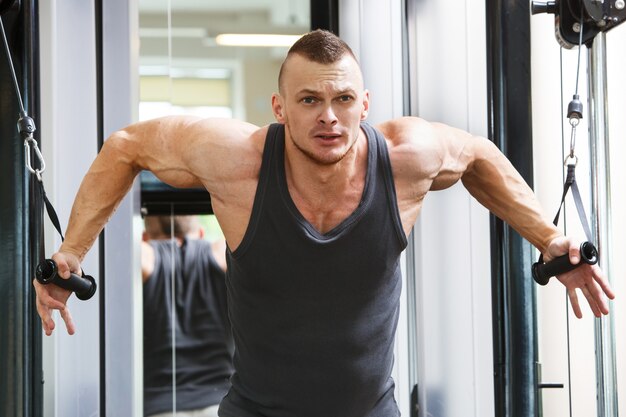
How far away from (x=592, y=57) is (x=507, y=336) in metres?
0.68

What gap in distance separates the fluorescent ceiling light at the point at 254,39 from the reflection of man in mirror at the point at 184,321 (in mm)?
837

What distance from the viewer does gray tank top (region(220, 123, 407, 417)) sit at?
1.86 meters

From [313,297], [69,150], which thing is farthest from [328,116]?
[69,150]

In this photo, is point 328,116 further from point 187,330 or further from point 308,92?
point 187,330

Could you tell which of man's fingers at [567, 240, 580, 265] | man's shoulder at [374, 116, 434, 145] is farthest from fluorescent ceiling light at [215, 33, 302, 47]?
man's fingers at [567, 240, 580, 265]

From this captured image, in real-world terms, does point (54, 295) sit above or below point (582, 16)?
below

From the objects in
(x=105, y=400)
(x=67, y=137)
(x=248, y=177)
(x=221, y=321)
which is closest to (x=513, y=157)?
(x=248, y=177)

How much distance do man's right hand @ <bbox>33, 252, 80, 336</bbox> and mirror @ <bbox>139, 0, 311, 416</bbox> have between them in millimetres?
1391

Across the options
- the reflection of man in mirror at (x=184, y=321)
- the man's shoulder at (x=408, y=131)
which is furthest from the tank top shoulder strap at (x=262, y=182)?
the reflection of man in mirror at (x=184, y=321)

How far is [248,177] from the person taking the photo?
1.89m

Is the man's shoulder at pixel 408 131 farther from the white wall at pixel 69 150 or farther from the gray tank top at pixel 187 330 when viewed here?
the gray tank top at pixel 187 330

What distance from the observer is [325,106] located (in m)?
1.78

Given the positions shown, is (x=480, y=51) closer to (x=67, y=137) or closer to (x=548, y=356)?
(x=548, y=356)

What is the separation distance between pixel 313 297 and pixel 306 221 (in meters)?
0.16
